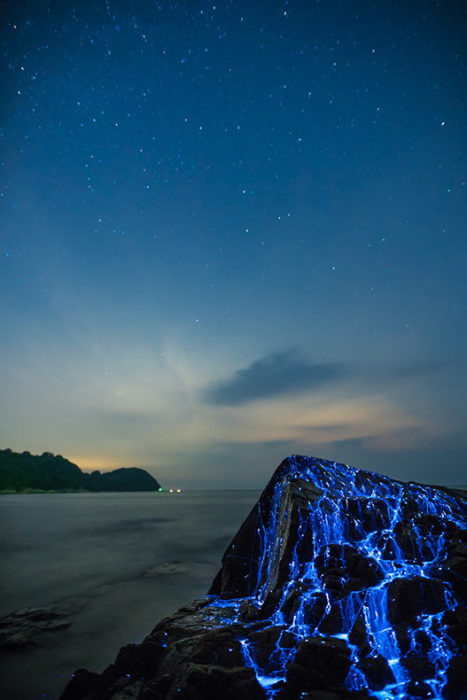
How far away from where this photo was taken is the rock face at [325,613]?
14.2 ft

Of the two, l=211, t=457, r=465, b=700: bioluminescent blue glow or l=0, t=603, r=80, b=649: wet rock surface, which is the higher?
l=211, t=457, r=465, b=700: bioluminescent blue glow

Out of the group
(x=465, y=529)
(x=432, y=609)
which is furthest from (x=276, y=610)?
(x=465, y=529)

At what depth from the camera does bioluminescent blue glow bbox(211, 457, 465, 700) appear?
4730mm

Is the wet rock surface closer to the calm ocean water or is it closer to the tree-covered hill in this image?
the calm ocean water

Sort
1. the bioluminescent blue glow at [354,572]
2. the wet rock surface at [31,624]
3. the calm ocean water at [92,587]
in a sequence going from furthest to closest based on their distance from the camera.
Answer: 1. the wet rock surface at [31,624]
2. the calm ocean water at [92,587]
3. the bioluminescent blue glow at [354,572]

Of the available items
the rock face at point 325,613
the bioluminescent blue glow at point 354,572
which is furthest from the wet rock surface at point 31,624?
the bioluminescent blue glow at point 354,572

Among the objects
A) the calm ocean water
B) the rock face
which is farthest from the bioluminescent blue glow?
the calm ocean water

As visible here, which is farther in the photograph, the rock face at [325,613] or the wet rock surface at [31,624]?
the wet rock surface at [31,624]

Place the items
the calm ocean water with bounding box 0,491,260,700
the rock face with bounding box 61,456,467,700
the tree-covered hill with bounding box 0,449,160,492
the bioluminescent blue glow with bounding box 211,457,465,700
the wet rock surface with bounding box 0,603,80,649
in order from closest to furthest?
the rock face with bounding box 61,456,467,700 → the bioluminescent blue glow with bounding box 211,457,465,700 → the calm ocean water with bounding box 0,491,260,700 → the wet rock surface with bounding box 0,603,80,649 → the tree-covered hill with bounding box 0,449,160,492

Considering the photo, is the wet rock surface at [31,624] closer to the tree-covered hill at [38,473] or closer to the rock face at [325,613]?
the rock face at [325,613]

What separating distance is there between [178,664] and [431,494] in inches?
282

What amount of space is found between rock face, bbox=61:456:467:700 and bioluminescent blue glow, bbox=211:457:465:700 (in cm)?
2

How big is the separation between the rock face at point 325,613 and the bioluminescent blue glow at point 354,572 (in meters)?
0.02

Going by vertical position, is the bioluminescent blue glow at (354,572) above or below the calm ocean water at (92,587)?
above
